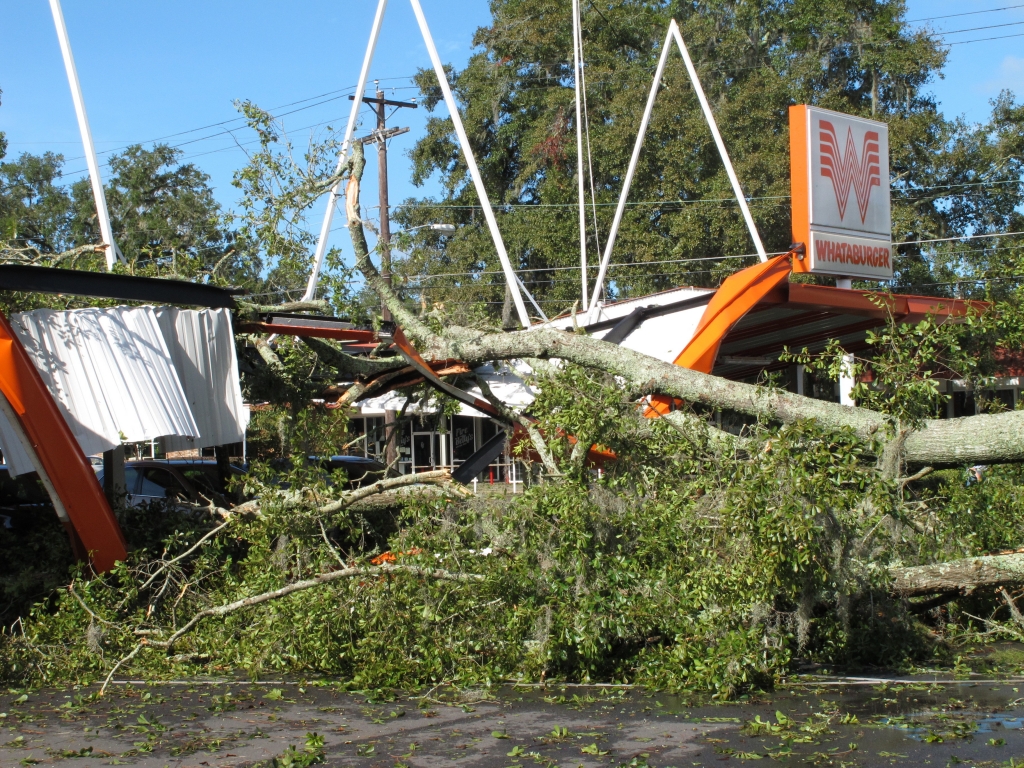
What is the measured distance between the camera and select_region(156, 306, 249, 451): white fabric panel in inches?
366

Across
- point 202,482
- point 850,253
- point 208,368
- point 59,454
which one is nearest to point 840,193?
point 850,253

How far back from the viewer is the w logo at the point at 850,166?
52.1 ft

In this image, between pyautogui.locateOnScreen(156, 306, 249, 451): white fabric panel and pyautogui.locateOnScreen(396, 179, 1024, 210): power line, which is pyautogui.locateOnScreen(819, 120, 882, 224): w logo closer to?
pyautogui.locateOnScreen(156, 306, 249, 451): white fabric panel

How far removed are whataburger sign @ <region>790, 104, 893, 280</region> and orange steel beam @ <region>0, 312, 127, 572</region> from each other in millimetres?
10956

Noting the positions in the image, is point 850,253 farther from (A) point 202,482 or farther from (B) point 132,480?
(B) point 132,480

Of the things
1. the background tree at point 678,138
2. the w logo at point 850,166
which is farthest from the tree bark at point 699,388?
the background tree at point 678,138

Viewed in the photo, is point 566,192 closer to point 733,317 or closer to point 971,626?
point 733,317

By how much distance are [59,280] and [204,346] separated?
1.44 meters

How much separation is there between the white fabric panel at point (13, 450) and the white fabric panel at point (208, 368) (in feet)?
4.88

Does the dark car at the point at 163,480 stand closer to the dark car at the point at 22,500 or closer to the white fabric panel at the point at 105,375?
the dark car at the point at 22,500

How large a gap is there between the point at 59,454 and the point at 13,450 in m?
0.36

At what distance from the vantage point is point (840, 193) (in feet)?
53.1

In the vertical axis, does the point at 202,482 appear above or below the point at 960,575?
above

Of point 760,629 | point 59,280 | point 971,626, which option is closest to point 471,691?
point 760,629
